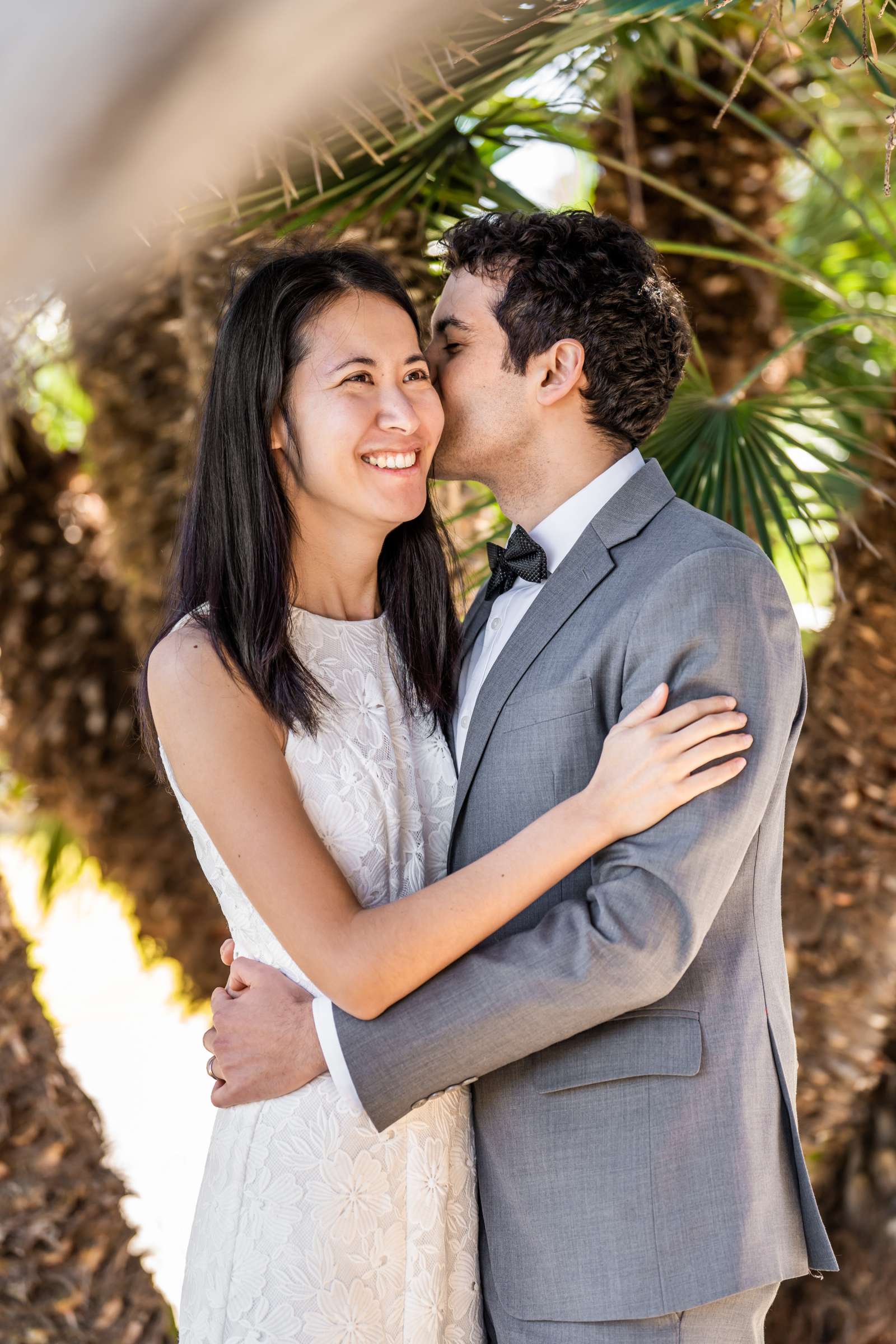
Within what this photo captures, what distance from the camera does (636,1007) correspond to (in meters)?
1.62

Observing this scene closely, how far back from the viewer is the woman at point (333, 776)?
165 cm

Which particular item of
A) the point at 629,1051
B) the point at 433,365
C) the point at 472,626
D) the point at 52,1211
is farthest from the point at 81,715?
the point at 629,1051

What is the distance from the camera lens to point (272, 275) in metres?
2.10

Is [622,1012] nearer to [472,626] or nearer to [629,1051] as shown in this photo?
[629,1051]

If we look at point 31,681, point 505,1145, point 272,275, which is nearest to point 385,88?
point 272,275

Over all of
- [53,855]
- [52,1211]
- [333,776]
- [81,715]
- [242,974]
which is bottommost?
[52,1211]

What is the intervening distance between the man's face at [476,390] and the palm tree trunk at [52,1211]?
6.09 feet

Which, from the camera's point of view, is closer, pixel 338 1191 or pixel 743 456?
pixel 338 1191

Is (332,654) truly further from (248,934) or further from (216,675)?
(248,934)

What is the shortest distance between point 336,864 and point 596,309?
1123 millimetres

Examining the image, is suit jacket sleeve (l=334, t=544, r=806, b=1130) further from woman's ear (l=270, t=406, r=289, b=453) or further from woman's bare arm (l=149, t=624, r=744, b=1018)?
woman's ear (l=270, t=406, r=289, b=453)

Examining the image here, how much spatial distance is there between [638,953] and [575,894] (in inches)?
9.8

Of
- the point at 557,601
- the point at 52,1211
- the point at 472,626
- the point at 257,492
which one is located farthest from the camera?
the point at 52,1211

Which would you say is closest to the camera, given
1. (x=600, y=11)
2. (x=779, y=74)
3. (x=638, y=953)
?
(x=638, y=953)
